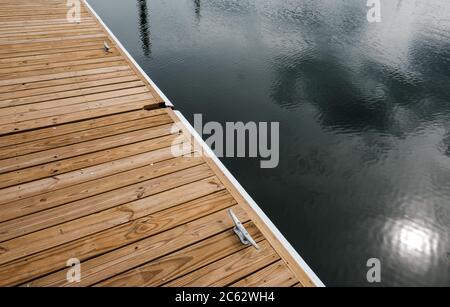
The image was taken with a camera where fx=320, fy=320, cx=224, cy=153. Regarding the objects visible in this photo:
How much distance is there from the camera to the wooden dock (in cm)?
276

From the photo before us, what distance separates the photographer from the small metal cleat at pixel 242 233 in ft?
9.78

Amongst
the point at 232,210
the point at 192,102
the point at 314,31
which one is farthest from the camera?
the point at 314,31

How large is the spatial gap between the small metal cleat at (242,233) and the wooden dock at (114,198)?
0.05 m

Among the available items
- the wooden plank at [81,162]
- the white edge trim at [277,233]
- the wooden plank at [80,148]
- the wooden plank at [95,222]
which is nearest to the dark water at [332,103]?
the white edge trim at [277,233]

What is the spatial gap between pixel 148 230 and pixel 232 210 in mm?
865

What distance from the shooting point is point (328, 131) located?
7.30 meters

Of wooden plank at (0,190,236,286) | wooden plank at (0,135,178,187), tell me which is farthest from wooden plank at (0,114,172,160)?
wooden plank at (0,190,236,286)

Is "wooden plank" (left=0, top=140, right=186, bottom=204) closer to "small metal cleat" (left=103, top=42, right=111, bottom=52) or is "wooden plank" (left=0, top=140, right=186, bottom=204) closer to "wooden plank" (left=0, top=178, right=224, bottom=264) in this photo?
"wooden plank" (left=0, top=178, right=224, bottom=264)
